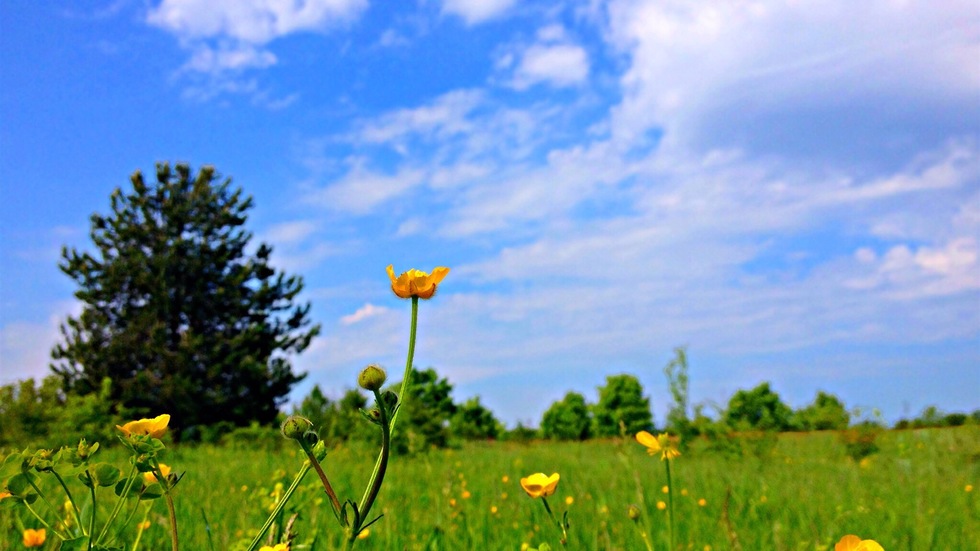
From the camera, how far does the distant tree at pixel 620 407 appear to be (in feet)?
47.6

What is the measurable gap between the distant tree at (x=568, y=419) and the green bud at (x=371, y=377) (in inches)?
588

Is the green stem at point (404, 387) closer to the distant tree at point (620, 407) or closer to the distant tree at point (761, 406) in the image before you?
the distant tree at point (761, 406)

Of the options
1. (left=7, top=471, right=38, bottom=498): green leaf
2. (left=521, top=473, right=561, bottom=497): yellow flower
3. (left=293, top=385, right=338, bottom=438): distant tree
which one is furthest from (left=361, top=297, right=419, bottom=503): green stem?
(left=293, top=385, right=338, bottom=438): distant tree

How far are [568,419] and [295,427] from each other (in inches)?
596

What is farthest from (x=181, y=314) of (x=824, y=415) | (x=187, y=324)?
(x=824, y=415)

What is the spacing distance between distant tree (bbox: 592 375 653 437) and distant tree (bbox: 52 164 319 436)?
1088 cm

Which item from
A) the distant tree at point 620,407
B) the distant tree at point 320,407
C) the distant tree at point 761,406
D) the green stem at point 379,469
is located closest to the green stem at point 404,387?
the green stem at point 379,469

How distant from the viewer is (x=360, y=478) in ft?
14.9

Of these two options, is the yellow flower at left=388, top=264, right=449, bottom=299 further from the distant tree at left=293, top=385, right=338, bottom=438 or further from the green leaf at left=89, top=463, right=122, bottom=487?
the distant tree at left=293, top=385, right=338, bottom=438

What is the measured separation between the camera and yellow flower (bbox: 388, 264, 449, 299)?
41.1 inches

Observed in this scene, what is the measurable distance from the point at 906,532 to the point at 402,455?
4860 mm

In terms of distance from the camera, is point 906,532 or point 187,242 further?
point 187,242

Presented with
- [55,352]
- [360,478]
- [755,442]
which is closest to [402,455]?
[360,478]

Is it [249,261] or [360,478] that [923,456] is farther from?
[249,261]
